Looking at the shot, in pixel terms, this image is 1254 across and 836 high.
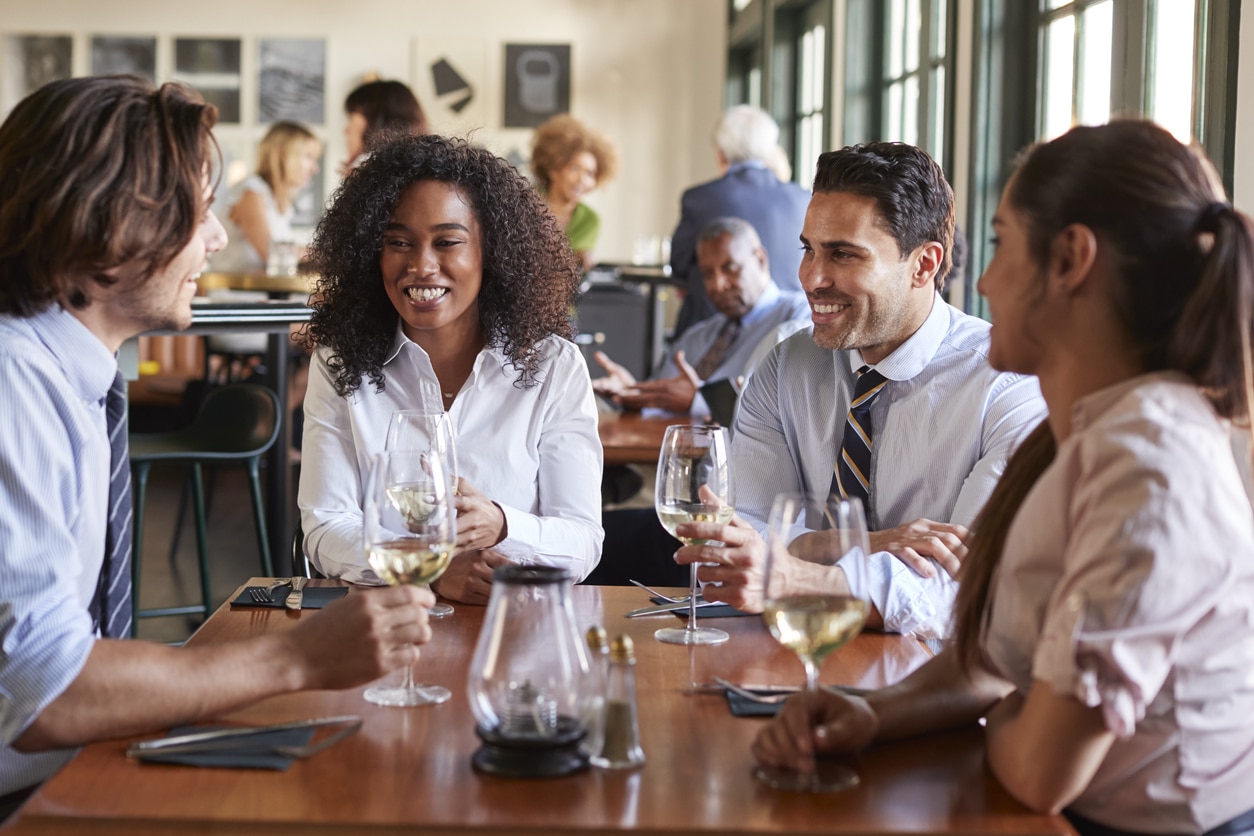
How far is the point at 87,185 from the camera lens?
4.22 feet

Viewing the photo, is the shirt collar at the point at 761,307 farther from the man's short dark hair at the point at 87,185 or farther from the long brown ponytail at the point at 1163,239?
the long brown ponytail at the point at 1163,239

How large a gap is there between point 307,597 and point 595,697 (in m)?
0.72

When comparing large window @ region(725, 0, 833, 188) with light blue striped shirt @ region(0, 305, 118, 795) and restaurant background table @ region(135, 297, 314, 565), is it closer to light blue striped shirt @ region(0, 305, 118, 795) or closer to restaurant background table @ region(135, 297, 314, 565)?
restaurant background table @ region(135, 297, 314, 565)

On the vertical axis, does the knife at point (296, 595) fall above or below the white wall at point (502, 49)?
below

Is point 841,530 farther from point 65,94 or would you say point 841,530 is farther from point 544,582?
point 65,94

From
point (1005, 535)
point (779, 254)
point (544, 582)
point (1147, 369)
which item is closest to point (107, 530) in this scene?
point (544, 582)

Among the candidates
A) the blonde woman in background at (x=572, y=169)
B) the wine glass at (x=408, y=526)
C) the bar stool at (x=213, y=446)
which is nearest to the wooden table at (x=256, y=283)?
the bar stool at (x=213, y=446)

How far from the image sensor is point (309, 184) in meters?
10.3

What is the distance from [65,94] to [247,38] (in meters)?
9.41

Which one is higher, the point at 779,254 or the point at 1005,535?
the point at 779,254

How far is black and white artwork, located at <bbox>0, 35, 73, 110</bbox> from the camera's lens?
Result: 394 inches

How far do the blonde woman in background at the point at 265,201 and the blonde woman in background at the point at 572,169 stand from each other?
125cm

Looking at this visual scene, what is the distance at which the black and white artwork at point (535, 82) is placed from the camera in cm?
1016


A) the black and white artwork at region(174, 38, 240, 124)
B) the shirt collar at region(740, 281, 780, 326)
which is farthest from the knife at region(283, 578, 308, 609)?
the black and white artwork at region(174, 38, 240, 124)
